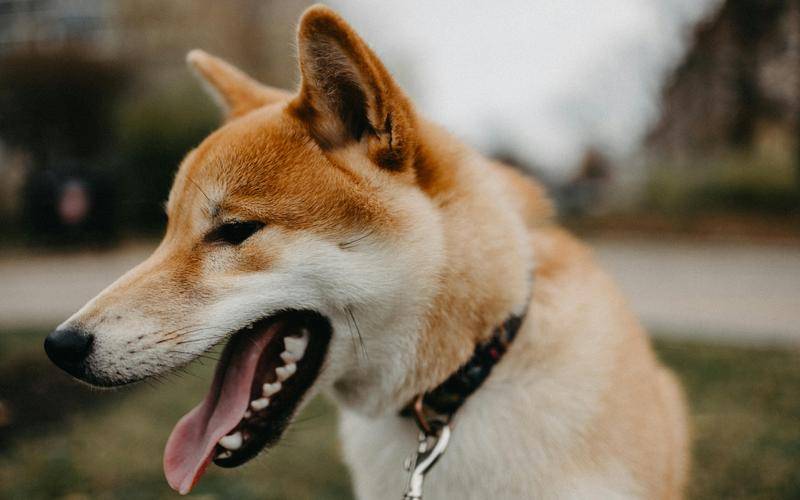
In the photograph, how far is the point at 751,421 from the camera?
13.6 feet

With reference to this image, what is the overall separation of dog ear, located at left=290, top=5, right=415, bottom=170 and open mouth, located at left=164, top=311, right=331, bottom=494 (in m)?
0.54

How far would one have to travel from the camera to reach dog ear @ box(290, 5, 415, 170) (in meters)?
1.72

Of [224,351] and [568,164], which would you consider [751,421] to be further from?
[568,164]

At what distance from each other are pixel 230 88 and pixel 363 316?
1.20 meters

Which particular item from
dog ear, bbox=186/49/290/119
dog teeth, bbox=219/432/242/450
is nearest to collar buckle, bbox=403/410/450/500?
dog teeth, bbox=219/432/242/450

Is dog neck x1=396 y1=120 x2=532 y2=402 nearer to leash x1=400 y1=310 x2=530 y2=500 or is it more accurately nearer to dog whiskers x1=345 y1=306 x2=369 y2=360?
leash x1=400 y1=310 x2=530 y2=500

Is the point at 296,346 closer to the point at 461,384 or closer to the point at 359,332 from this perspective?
the point at 359,332

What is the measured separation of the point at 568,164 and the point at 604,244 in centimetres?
1359

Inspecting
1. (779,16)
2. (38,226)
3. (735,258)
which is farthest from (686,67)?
(38,226)

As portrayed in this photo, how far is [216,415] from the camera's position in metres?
1.88

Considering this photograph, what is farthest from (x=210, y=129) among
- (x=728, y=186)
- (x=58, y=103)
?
(x=728, y=186)

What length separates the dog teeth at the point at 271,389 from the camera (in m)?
1.84

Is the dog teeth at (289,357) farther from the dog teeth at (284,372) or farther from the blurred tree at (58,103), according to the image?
the blurred tree at (58,103)

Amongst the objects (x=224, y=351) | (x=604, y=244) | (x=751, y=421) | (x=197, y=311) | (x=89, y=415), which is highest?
(x=197, y=311)
